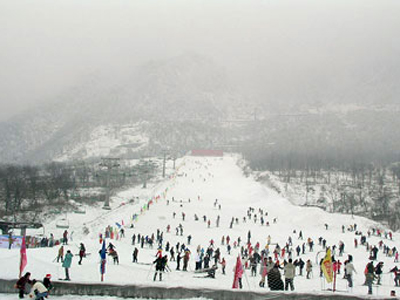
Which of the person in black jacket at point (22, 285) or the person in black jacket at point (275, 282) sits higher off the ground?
the person in black jacket at point (275, 282)

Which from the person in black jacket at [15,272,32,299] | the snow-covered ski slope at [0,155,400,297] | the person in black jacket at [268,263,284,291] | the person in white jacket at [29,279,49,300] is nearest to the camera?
the person in white jacket at [29,279,49,300]

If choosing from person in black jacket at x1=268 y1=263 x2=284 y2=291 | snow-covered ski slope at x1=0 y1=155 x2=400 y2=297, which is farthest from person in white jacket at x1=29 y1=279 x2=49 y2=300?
person in black jacket at x1=268 y1=263 x2=284 y2=291

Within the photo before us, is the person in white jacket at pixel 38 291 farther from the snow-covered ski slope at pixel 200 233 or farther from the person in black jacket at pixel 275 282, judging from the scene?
the person in black jacket at pixel 275 282

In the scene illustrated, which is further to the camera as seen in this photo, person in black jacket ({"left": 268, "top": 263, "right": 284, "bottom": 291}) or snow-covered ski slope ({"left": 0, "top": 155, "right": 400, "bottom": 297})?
snow-covered ski slope ({"left": 0, "top": 155, "right": 400, "bottom": 297})

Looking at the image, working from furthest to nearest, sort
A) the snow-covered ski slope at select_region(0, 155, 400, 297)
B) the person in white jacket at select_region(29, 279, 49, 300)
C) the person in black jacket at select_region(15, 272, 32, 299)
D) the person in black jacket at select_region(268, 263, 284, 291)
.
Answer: the snow-covered ski slope at select_region(0, 155, 400, 297)
the person in black jacket at select_region(268, 263, 284, 291)
the person in black jacket at select_region(15, 272, 32, 299)
the person in white jacket at select_region(29, 279, 49, 300)

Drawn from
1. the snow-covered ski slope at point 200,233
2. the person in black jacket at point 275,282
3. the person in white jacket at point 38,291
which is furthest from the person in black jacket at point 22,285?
the person in black jacket at point 275,282

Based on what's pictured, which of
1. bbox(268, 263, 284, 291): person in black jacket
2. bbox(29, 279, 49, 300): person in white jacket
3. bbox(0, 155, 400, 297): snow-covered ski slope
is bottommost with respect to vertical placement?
bbox(0, 155, 400, 297): snow-covered ski slope

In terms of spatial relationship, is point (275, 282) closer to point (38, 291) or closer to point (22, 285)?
point (38, 291)

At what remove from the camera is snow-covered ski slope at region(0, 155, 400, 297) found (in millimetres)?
16391

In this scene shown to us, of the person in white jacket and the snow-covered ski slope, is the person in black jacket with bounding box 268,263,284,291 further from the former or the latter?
the person in white jacket

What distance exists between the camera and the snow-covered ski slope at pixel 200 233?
1639 centimetres

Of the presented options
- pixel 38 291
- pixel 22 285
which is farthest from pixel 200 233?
pixel 38 291

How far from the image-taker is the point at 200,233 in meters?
38.0

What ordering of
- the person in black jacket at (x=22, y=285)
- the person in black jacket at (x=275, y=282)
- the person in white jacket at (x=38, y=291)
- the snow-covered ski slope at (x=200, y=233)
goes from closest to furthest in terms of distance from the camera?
the person in white jacket at (x=38, y=291) → the person in black jacket at (x=22, y=285) → the person in black jacket at (x=275, y=282) → the snow-covered ski slope at (x=200, y=233)
